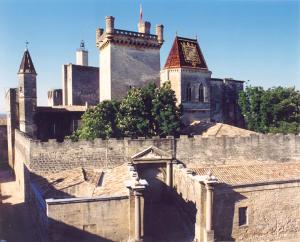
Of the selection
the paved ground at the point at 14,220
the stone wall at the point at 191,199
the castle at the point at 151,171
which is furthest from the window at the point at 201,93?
the paved ground at the point at 14,220

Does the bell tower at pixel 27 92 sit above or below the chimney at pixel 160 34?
below

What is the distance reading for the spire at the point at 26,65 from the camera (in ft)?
94.2

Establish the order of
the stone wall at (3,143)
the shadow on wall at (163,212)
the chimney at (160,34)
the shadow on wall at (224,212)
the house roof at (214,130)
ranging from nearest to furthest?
the shadow on wall at (224,212), the shadow on wall at (163,212), the house roof at (214,130), the chimney at (160,34), the stone wall at (3,143)

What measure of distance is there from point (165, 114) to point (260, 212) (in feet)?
35.8

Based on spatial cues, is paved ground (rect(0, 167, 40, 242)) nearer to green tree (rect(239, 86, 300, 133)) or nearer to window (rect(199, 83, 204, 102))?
window (rect(199, 83, 204, 102))

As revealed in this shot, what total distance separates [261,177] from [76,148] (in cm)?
1270

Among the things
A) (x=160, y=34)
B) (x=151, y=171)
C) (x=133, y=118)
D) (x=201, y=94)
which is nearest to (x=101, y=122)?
(x=133, y=118)

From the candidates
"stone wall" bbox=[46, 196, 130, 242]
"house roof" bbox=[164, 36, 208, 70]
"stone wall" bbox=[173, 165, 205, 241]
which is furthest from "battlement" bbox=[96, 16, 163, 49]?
"stone wall" bbox=[46, 196, 130, 242]

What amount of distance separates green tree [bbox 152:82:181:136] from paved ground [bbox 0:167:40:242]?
11.8 meters

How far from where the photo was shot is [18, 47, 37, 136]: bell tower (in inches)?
1131

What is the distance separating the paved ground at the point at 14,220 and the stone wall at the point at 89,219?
3.43 metres

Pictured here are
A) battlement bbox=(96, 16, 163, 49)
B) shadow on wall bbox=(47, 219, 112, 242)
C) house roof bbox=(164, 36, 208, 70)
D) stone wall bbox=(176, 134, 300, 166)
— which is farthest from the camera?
house roof bbox=(164, 36, 208, 70)

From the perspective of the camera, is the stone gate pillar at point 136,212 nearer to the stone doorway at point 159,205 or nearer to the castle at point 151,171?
the castle at point 151,171

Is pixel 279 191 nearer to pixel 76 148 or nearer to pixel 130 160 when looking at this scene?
pixel 130 160
